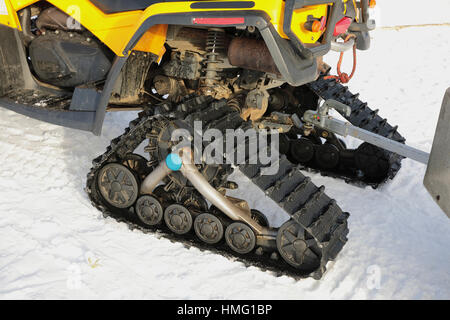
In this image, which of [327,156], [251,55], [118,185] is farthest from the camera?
[327,156]

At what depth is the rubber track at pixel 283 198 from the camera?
11.5 feet

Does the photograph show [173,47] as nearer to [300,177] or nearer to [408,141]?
[300,177]

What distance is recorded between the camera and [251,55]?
346 centimetres

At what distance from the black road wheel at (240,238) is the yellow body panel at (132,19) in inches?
52.9

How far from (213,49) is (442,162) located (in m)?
1.65

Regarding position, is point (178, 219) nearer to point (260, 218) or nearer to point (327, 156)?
point (260, 218)

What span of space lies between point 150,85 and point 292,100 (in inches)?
60.2

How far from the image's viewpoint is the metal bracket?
3.86 meters

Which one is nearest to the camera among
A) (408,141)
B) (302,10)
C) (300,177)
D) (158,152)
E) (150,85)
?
(302,10)

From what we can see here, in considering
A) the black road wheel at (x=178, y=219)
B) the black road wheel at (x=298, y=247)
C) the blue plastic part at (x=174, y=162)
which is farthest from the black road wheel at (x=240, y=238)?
the blue plastic part at (x=174, y=162)

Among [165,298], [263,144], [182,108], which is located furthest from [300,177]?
[165,298]

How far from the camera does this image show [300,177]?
367cm

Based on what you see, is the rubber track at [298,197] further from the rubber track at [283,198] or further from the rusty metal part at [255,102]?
the rusty metal part at [255,102]

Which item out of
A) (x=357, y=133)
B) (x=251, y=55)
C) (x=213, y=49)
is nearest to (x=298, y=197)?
(x=357, y=133)
